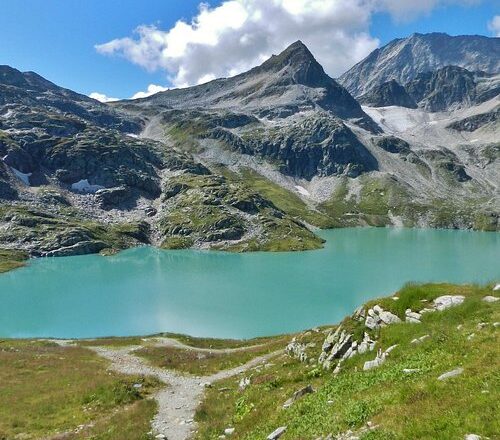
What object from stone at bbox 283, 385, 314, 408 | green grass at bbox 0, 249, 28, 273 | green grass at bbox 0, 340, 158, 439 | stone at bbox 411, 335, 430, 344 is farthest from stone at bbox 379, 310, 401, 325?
green grass at bbox 0, 249, 28, 273

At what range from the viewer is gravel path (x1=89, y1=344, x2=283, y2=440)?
88.9ft

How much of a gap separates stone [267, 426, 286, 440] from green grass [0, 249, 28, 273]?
588 feet

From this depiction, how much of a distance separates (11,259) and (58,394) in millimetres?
173671

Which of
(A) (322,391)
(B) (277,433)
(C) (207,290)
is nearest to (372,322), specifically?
(A) (322,391)

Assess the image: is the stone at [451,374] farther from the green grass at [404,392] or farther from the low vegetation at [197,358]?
the low vegetation at [197,358]

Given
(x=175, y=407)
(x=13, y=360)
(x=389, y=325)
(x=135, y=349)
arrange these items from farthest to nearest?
(x=135, y=349) → (x=13, y=360) → (x=175, y=407) → (x=389, y=325)

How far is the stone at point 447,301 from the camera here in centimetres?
2488

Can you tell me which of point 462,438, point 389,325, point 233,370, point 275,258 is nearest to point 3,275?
point 275,258

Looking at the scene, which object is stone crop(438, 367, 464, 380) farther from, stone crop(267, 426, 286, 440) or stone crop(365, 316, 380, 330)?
stone crop(365, 316, 380, 330)

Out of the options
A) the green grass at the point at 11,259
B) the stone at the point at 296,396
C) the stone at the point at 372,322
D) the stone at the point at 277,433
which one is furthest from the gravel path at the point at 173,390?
the green grass at the point at 11,259

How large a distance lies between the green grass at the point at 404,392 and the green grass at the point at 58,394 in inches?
331

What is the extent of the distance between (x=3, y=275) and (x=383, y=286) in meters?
131

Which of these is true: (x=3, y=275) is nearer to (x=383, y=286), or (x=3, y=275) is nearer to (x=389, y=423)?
(x=383, y=286)

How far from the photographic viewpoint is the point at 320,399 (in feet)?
59.5
